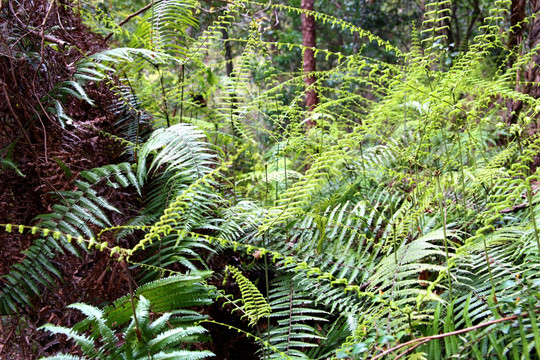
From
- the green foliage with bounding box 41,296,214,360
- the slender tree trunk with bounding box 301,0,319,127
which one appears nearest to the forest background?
the green foliage with bounding box 41,296,214,360

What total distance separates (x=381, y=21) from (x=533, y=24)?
17.7 feet

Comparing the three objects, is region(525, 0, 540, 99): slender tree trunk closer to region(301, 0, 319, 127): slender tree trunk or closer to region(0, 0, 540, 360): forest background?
region(0, 0, 540, 360): forest background

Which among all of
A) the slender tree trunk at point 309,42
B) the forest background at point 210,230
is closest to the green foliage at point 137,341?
the forest background at point 210,230

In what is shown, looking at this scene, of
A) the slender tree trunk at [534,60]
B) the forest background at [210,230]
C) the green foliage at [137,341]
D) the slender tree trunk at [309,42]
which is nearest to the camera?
the green foliage at [137,341]

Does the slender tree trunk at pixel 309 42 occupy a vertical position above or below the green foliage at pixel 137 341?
above

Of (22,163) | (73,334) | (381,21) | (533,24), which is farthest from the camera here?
(381,21)

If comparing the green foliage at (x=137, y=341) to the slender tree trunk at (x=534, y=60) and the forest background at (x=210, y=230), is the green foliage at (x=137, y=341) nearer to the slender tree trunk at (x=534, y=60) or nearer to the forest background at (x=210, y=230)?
the forest background at (x=210, y=230)

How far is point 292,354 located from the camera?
148cm

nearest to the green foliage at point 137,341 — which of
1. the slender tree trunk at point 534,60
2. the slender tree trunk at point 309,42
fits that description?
the slender tree trunk at point 534,60

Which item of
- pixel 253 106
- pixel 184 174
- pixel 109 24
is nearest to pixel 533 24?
pixel 253 106

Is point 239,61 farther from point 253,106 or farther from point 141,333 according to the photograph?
point 141,333

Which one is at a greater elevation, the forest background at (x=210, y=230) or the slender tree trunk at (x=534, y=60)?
the slender tree trunk at (x=534, y=60)

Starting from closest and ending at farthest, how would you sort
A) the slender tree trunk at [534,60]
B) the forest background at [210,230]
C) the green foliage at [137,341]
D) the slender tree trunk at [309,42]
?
the green foliage at [137,341]
the forest background at [210,230]
the slender tree trunk at [534,60]
the slender tree trunk at [309,42]

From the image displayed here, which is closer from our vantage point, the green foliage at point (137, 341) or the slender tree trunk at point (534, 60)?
the green foliage at point (137, 341)
